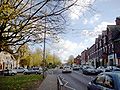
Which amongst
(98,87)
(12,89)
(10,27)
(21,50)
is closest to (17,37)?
(10,27)

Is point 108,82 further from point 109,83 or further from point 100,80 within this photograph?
point 100,80

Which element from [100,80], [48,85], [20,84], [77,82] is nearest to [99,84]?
[100,80]

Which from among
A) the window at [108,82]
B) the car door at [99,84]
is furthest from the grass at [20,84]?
the window at [108,82]

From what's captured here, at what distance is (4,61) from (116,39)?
34.2 meters

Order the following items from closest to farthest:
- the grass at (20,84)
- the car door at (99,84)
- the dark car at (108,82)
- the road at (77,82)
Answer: the dark car at (108,82) → the car door at (99,84) → the grass at (20,84) → the road at (77,82)

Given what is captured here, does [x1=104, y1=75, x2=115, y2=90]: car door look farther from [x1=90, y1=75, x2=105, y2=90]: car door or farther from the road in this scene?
the road

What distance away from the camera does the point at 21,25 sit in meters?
12.9

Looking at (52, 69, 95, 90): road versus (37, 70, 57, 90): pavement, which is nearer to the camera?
(37, 70, 57, 90): pavement

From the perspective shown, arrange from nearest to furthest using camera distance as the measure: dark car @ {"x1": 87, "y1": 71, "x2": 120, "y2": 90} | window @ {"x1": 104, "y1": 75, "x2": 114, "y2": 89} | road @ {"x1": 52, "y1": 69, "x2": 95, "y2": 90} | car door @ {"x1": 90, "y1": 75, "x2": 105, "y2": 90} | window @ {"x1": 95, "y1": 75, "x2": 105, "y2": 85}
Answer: dark car @ {"x1": 87, "y1": 71, "x2": 120, "y2": 90} < window @ {"x1": 104, "y1": 75, "x2": 114, "y2": 89} < car door @ {"x1": 90, "y1": 75, "x2": 105, "y2": 90} < window @ {"x1": 95, "y1": 75, "x2": 105, "y2": 85} < road @ {"x1": 52, "y1": 69, "x2": 95, "y2": 90}

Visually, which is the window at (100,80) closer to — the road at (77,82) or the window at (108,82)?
the window at (108,82)

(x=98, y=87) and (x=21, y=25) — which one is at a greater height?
(x=21, y=25)

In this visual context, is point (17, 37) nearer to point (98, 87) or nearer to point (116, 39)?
point (98, 87)

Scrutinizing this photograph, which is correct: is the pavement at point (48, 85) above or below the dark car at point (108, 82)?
below

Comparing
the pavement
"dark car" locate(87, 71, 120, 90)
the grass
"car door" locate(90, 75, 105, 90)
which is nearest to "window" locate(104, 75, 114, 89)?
"dark car" locate(87, 71, 120, 90)
